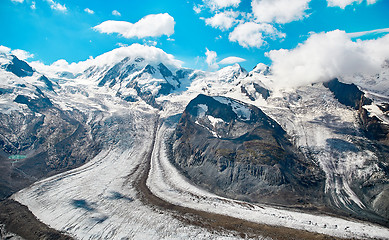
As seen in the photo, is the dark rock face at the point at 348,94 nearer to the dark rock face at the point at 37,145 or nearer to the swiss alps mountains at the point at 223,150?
the swiss alps mountains at the point at 223,150

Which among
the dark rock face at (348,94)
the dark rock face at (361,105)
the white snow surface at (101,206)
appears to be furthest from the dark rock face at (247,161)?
the dark rock face at (348,94)

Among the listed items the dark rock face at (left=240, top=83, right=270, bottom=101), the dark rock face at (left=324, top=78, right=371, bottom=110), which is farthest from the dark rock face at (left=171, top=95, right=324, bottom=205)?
the dark rock face at (left=240, top=83, right=270, bottom=101)

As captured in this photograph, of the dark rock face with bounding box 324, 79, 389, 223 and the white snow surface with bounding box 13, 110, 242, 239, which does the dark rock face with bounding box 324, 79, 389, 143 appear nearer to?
the dark rock face with bounding box 324, 79, 389, 223

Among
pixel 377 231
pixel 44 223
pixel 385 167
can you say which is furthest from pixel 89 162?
pixel 385 167

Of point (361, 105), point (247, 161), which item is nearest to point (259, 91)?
point (361, 105)

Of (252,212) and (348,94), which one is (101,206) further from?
(348,94)

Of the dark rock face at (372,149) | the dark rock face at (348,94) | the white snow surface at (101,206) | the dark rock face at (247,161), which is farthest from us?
the dark rock face at (348,94)
